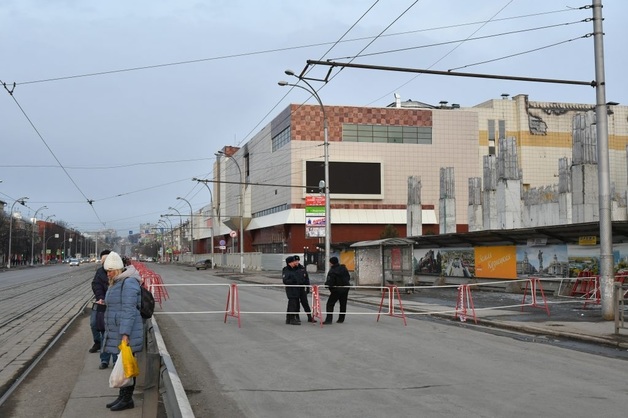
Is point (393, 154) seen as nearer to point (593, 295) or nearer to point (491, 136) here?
point (491, 136)

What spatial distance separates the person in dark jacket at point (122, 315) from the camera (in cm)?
618

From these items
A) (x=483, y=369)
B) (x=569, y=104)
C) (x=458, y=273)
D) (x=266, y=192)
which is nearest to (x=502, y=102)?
(x=569, y=104)

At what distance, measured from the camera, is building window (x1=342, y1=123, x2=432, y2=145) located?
217 ft

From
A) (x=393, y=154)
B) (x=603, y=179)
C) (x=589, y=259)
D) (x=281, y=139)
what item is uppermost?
(x=281, y=139)

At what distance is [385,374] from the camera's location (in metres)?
8.67

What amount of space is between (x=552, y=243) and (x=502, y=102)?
5146cm

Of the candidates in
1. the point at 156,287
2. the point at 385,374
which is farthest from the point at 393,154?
the point at 385,374

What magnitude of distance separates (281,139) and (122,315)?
211 feet

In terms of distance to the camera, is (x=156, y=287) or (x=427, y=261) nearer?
(x=156, y=287)

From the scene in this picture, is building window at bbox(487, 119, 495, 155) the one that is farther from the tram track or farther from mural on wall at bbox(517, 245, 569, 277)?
the tram track

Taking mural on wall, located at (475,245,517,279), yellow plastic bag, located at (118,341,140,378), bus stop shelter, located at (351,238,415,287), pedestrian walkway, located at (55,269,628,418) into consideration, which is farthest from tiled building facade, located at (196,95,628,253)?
yellow plastic bag, located at (118,341,140,378)

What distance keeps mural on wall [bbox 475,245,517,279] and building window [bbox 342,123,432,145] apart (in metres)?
38.2

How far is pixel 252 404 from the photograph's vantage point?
6879 millimetres

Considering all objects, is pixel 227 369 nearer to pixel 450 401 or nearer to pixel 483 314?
pixel 450 401
